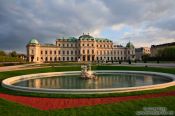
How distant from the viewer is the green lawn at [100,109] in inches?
390

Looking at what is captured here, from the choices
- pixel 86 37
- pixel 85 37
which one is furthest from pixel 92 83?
pixel 86 37

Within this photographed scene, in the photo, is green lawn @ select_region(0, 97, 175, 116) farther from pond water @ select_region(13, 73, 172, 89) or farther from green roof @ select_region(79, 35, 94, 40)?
green roof @ select_region(79, 35, 94, 40)

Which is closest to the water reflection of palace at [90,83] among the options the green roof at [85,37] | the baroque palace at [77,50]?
the baroque palace at [77,50]

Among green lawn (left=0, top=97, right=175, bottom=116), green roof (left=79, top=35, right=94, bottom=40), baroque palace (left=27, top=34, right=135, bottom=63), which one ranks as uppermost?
green roof (left=79, top=35, right=94, bottom=40)

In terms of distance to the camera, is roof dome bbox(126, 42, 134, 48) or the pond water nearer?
the pond water

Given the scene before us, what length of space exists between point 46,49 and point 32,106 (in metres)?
95.5

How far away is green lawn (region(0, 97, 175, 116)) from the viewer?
9.90 metres

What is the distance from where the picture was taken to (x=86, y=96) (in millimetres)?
14039

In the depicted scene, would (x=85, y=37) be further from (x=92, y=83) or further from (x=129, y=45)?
(x=92, y=83)

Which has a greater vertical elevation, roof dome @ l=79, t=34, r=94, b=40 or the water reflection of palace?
roof dome @ l=79, t=34, r=94, b=40

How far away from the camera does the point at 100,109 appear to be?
34.4ft

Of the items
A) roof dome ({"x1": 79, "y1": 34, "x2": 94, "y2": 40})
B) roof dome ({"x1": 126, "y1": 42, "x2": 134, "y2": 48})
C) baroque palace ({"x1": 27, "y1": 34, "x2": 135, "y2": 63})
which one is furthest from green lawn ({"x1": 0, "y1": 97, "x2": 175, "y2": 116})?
roof dome ({"x1": 126, "y1": 42, "x2": 134, "y2": 48})

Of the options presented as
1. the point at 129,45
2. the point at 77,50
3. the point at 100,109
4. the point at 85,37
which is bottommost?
the point at 100,109

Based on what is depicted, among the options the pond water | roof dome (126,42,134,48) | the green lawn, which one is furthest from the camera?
roof dome (126,42,134,48)
